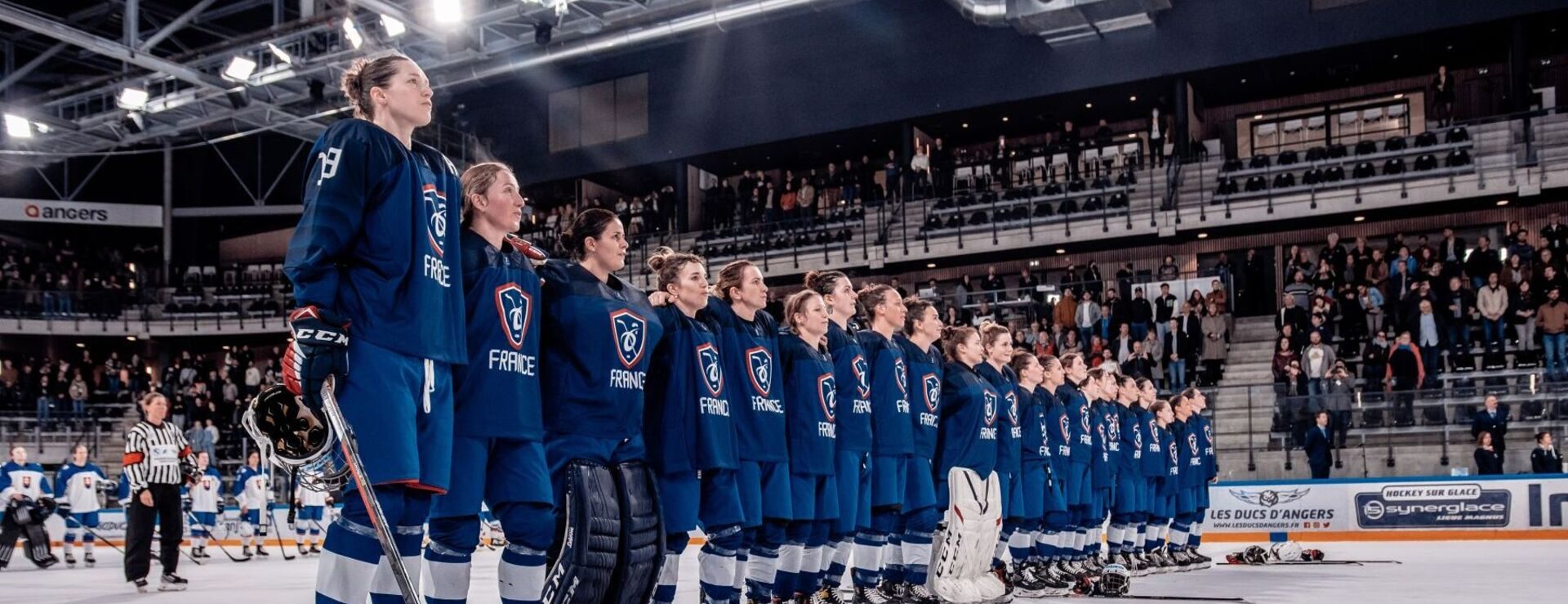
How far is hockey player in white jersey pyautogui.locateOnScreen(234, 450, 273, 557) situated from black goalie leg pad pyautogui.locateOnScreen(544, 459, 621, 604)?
1388 cm

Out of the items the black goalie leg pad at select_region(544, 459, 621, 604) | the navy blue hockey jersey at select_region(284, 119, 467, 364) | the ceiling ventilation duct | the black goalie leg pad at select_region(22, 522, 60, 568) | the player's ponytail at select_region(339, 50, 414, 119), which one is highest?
the ceiling ventilation duct

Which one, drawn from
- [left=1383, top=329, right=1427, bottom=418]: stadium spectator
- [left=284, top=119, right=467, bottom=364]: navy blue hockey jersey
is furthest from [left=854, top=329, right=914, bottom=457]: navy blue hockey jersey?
[left=1383, top=329, right=1427, bottom=418]: stadium spectator

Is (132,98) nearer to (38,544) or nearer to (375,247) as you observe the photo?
→ (38,544)

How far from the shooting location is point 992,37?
1066 inches

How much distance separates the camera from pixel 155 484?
10.6 meters

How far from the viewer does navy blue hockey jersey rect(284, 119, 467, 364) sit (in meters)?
3.54

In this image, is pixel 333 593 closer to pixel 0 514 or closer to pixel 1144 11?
pixel 0 514

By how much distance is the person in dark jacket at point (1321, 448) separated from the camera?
16.0 m

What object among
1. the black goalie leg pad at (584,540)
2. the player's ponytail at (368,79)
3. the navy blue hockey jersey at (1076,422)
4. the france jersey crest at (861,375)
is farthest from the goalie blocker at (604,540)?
the navy blue hockey jersey at (1076,422)

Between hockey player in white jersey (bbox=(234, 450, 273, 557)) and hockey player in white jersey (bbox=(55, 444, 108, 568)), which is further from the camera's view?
hockey player in white jersey (bbox=(234, 450, 273, 557))

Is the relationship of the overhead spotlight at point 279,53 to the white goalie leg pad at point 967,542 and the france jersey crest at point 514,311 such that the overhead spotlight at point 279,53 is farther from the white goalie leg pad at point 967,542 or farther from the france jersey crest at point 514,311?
the france jersey crest at point 514,311

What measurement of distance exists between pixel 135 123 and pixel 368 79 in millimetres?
22205

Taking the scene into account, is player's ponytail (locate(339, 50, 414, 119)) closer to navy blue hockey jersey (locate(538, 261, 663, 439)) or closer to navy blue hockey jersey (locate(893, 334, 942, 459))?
navy blue hockey jersey (locate(538, 261, 663, 439))

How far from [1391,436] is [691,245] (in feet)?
53.8
